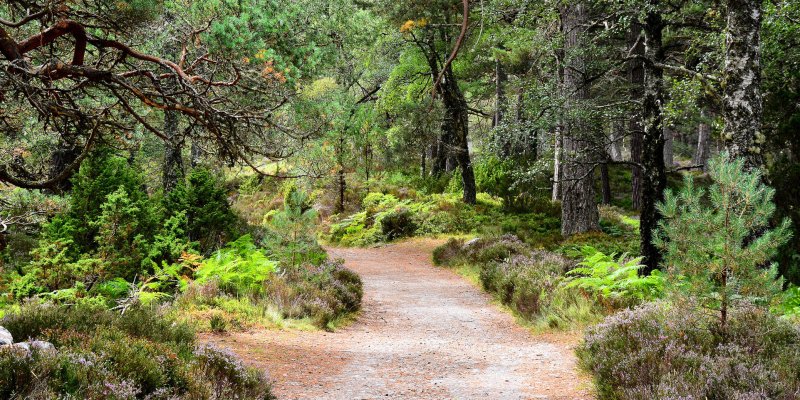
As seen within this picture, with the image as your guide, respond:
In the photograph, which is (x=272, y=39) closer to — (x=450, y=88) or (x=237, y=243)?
(x=237, y=243)

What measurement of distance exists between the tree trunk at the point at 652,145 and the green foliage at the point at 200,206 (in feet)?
26.0

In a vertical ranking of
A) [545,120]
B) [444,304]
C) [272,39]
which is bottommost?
[444,304]

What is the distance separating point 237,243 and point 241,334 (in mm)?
4054

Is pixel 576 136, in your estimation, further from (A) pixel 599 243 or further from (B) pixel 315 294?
(B) pixel 315 294

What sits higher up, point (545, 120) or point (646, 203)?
point (545, 120)

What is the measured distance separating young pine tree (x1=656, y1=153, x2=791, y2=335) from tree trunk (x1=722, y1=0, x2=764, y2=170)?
1.76 m

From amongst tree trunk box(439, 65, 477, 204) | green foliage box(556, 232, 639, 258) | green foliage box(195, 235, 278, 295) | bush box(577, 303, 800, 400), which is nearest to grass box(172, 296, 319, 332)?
green foliage box(195, 235, 278, 295)

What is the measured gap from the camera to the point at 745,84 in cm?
628

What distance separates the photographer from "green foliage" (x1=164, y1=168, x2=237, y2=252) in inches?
424

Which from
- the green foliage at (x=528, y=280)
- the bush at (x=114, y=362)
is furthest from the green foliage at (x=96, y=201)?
the green foliage at (x=528, y=280)

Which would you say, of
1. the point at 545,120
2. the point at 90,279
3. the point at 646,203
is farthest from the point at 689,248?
the point at 90,279

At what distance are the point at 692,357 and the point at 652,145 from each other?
4.84 m

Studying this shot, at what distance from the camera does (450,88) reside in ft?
67.1

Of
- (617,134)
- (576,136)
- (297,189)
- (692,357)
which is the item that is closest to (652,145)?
(576,136)
